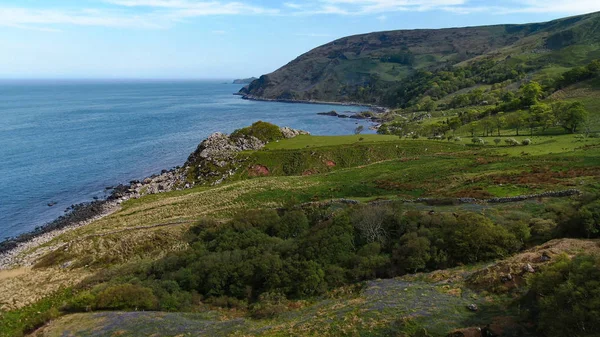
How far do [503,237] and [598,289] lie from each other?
10.3 meters

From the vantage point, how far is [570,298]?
13688 mm

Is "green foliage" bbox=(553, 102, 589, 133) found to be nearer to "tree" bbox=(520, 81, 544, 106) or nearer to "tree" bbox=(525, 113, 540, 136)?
"tree" bbox=(525, 113, 540, 136)

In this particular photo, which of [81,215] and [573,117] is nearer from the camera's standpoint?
[81,215]

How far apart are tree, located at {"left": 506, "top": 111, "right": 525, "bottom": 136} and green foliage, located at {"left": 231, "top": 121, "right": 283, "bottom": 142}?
1903 inches

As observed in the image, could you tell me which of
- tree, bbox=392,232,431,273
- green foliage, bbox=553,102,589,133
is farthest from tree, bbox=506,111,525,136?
tree, bbox=392,232,431,273

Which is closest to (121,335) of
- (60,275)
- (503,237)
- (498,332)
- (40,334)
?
(40,334)

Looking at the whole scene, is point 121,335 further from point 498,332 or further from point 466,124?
point 466,124

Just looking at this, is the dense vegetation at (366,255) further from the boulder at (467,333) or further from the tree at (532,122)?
the tree at (532,122)

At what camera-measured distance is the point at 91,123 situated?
14425 cm

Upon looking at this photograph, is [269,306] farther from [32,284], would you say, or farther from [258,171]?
[258,171]

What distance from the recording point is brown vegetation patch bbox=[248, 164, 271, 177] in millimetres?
66312

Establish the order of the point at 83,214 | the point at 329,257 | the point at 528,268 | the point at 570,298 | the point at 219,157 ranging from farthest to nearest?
the point at 219,157, the point at 83,214, the point at 329,257, the point at 528,268, the point at 570,298

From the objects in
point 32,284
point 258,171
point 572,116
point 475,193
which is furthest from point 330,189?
point 572,116

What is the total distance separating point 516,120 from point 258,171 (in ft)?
182
